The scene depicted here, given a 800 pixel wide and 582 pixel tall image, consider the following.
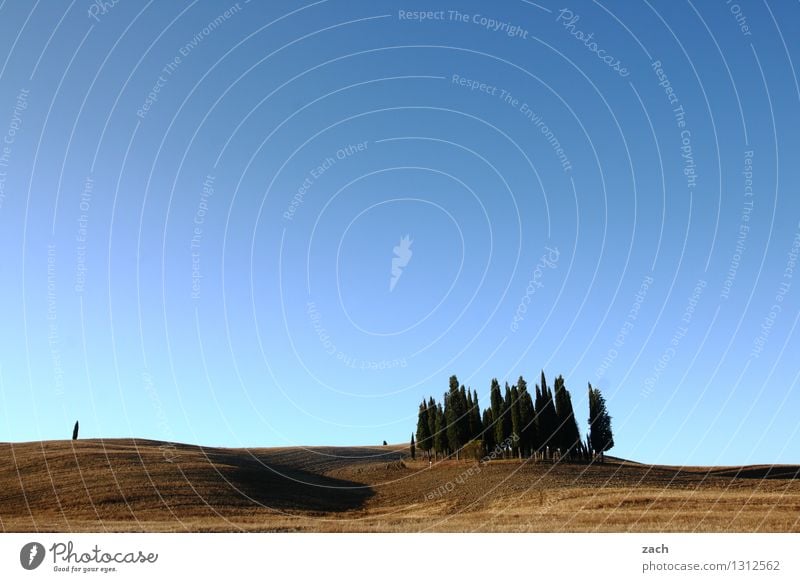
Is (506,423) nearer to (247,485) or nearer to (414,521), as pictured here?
(247,485)

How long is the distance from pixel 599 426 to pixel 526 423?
1420cm

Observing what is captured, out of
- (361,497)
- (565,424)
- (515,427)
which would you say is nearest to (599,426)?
(565,424)

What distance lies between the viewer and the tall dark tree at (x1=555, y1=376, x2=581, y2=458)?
A: 295 ft

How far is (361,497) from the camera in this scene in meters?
65.1

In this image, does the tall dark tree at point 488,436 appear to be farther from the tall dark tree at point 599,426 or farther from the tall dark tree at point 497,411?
the tall dark tree at point 599,426

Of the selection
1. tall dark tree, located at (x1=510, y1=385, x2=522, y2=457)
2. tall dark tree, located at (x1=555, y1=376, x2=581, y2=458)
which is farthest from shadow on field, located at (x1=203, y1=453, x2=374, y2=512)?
tall dark tree, located at (x1=555, y1=376, x2=581, y2=458)

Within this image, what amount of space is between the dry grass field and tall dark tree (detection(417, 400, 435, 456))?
10.5 meters

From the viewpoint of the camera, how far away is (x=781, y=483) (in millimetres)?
65062

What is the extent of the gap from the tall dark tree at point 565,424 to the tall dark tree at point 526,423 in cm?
409
